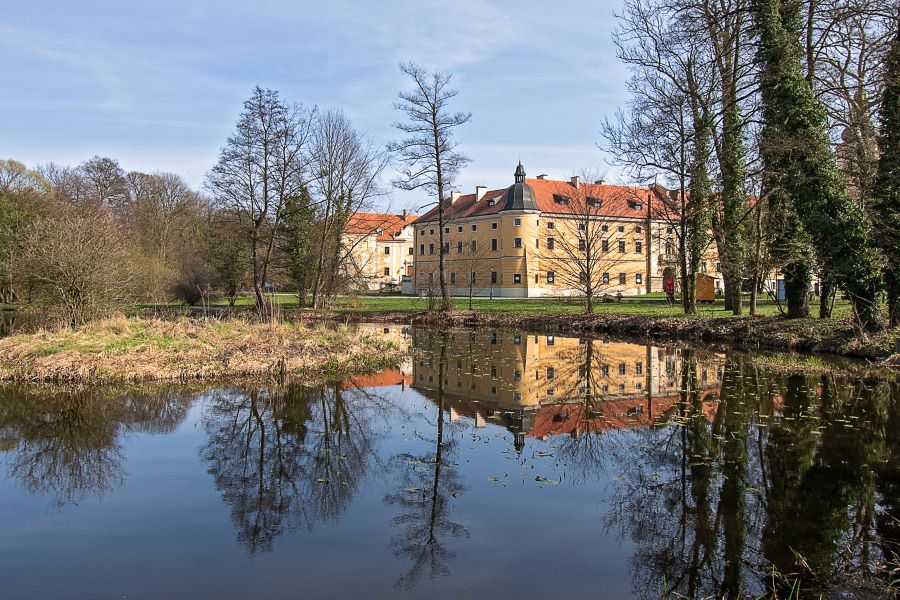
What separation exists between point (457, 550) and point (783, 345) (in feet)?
56.9

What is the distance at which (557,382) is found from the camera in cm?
1387

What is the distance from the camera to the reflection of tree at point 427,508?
17.3 ft

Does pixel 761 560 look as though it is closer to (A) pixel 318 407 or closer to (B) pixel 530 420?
(B) pixel 530 420

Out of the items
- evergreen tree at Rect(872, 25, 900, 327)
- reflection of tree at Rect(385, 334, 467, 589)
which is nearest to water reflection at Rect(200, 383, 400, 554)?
reflection of tree at Rect(385, 334, 467, 589)

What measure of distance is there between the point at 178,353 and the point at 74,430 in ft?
16.2

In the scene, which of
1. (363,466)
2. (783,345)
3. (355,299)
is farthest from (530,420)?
(355,299)

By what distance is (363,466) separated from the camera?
7898mm

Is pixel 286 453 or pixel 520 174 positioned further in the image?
pixel 520 174

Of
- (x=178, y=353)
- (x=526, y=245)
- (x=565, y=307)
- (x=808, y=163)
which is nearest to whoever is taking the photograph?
(x=178, y=353)

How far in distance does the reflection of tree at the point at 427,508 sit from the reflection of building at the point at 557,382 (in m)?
1.99

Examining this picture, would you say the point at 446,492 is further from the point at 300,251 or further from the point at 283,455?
the point at 300,251

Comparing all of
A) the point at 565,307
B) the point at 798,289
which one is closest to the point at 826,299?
the point at 798,289

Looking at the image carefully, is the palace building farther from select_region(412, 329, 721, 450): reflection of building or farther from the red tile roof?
select_region(412, 329, 721, 450): reflection of building

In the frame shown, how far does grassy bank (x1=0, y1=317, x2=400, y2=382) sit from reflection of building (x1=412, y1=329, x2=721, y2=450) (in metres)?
2.17
